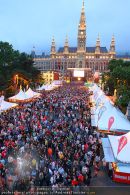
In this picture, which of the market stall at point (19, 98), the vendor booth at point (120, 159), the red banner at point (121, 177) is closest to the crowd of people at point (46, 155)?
the vendor booth at point (120, 159)

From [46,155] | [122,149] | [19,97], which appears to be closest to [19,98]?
[19,97]

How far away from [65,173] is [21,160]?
113 inches

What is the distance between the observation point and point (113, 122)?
79.1 feet

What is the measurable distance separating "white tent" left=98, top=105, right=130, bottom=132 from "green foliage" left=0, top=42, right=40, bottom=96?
41715 mm

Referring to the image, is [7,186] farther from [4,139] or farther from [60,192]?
[4,139]

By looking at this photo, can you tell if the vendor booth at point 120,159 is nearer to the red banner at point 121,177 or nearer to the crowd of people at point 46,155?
the red banner at point 121,177

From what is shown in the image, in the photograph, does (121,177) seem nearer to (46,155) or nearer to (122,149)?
(122,149)

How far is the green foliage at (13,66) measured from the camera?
71.1 metres

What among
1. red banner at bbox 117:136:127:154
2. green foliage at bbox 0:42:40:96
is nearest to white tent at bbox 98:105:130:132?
red banner at bbox 117:136:127:154

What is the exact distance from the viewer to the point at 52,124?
29.4m

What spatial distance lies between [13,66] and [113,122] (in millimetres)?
61258

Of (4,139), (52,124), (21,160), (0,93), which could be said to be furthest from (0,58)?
(21,160)

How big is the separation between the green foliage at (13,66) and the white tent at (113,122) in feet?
137

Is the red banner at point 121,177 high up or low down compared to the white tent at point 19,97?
down
